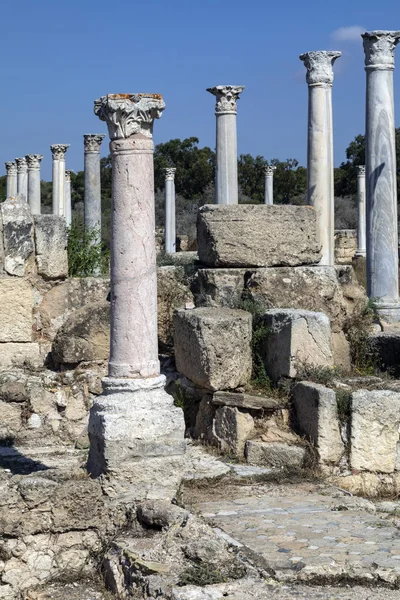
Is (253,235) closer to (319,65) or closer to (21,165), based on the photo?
(319,65)

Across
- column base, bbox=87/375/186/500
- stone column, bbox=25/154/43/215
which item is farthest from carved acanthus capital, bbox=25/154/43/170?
column base, bbox=87/375/186/500

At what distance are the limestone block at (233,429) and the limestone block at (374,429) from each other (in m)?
0.97

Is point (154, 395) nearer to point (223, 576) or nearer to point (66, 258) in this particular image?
point (223, 576)

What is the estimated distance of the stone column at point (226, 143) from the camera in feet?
65.7

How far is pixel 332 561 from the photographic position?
5.75 m

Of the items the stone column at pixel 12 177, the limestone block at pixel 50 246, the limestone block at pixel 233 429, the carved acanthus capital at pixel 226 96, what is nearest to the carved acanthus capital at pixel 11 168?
the stone column at pixel 12 177

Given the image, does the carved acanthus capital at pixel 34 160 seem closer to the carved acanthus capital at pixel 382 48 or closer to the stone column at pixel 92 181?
the stone column at pixel 92 181

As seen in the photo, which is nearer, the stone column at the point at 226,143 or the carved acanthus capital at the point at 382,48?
the carved acanthus capital at the point at 382,48

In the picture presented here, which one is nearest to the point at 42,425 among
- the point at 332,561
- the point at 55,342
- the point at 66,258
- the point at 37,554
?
the point at 55,342

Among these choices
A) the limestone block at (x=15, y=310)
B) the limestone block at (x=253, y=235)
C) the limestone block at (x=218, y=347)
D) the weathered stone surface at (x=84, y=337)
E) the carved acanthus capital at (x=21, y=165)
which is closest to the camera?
the limestone block at (x=218, y=347)

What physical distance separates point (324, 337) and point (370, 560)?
352 cm

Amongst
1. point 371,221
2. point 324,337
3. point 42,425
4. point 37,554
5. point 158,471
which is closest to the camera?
point 37,554

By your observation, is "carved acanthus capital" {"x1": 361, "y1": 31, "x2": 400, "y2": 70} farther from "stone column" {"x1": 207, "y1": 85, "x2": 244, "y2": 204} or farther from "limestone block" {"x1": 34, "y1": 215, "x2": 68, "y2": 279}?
"limestone block" {"x1": 34, "y1": 215, "x2": 68, "y2": 279}

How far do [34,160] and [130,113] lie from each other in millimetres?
25815
